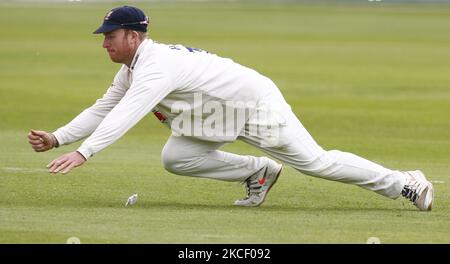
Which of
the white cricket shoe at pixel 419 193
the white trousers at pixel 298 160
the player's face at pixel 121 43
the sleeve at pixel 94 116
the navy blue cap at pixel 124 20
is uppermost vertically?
the navy blue cap at pixel 124 20

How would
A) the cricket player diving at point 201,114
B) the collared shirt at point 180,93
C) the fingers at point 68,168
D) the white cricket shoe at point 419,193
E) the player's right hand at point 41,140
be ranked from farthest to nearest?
the white cricket shoe at point 419,193 → the player's right hand at point 41,140 → the cricket player diving at point 201,114 → the collared shirt at point 180,93 → the fingers at point 68,168

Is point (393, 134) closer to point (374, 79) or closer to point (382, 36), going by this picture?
point (374, 79)

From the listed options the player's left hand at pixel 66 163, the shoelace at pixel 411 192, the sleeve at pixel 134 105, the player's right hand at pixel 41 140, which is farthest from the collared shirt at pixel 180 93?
the shoelace at pixel 411 192

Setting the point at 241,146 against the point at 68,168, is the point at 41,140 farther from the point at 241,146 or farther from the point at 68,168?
the point at 241,146

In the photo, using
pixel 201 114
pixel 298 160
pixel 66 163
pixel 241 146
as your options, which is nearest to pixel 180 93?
pixel 201 114

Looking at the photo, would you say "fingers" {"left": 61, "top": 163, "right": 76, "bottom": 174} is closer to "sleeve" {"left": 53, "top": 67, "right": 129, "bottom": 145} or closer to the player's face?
the player's face

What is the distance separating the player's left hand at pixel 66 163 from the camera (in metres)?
9.88

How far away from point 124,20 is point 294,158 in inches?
75.0

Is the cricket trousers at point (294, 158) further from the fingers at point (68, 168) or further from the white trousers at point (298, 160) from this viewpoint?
the fingers at point (68, 168)

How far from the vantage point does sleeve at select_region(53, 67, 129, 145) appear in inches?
445

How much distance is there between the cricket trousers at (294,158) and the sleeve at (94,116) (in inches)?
25.4

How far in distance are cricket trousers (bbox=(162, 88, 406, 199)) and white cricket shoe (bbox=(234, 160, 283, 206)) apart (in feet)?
1.26

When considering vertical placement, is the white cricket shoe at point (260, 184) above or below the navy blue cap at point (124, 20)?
below

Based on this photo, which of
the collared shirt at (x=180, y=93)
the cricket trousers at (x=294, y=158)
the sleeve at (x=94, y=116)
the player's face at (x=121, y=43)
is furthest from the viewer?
the sleeve at (x=94, y=116)
